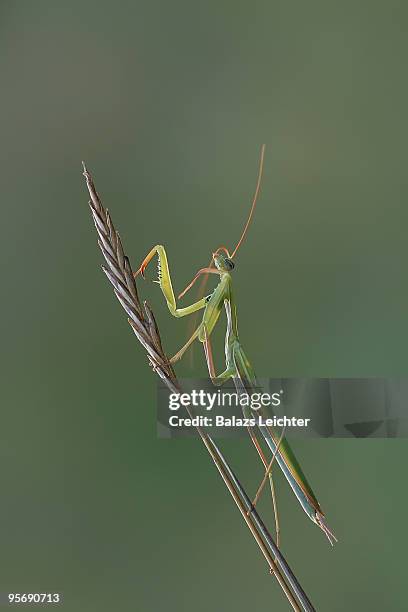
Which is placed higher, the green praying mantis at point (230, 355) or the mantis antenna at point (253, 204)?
the mantis antenna at point (253, 204)

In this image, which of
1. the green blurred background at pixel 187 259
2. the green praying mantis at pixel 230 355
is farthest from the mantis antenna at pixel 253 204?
the green praying mantis at pixel 230 355

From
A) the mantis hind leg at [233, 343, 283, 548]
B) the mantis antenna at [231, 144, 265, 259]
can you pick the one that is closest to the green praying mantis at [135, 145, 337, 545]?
the mantis hind leg at [233, 343, 283, 548]

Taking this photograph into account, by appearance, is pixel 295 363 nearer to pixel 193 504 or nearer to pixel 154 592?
pixel 193 504

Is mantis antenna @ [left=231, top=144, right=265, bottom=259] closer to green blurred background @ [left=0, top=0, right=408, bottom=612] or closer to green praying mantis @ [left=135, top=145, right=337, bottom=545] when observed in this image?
green blurred background @ [left=0, top=0, right=408, bottom=612]

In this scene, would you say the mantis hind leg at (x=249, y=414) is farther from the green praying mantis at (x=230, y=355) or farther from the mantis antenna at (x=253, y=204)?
the mantis antenna at (x=253, y=204)

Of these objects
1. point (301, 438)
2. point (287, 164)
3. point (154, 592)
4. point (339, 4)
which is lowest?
point (154, 592)

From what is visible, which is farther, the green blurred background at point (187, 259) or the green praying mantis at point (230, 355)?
the green blurred background at point (187, 259)

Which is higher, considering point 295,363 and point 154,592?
point 295,363

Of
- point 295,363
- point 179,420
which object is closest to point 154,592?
point 179,420
